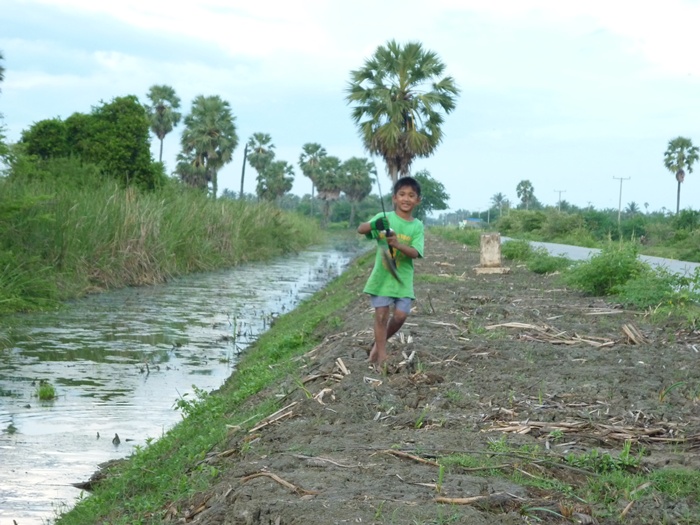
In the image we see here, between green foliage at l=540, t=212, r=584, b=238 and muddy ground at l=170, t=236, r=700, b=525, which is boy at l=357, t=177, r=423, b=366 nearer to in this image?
muddy ground at l=170, t=236, r=700, b=525

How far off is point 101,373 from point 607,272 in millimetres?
7971

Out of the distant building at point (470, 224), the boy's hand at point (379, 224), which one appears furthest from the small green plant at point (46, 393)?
the distant building at point (470, 224)

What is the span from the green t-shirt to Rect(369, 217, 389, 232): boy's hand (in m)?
0.08

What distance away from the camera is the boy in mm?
7496

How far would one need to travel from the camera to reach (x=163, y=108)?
64.5 meters

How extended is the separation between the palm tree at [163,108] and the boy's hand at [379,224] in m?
58.4

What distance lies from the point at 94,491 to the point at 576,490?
392 centimetres

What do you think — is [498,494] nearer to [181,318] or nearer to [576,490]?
[576,490]

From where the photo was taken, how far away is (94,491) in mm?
7152

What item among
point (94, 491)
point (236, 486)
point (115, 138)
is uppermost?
point (115, 138)

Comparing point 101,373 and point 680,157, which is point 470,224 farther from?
point 101,373

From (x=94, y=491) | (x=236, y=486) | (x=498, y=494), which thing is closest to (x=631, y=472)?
(x=498, y=494)

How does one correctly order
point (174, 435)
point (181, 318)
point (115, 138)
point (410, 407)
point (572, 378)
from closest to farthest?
point (410, 407), point (572, 378), point (174, 435), point (181, 318), point (115, 138)

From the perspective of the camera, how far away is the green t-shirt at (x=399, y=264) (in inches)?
299
